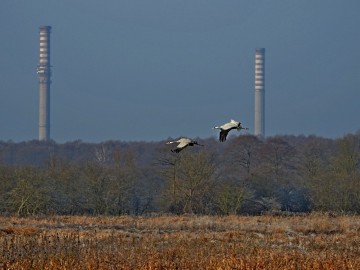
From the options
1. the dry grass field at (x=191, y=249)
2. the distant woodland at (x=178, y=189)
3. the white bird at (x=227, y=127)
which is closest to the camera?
the white bird at (x=227, y=127)

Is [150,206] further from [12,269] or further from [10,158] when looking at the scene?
[10,158]

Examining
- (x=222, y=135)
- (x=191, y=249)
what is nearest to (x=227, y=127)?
(x=222, y=135)

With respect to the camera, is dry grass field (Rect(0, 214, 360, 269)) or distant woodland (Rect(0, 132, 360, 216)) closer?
dry grass field (Rect(0, 214, 360, 269))

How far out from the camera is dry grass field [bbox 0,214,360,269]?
1577 cm

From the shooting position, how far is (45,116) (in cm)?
19512

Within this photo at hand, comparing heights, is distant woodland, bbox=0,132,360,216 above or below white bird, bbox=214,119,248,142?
below

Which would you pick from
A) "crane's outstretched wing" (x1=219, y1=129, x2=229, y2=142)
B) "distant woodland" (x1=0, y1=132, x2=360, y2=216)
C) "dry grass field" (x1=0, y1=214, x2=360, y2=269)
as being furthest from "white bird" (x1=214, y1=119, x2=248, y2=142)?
"distant woodland" (x1=0, y1=132, x2=360, y2=216)

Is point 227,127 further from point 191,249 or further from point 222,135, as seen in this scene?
point 191,249

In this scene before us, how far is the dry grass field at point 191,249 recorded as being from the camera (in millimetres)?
15773

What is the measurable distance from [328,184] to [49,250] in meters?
35.5

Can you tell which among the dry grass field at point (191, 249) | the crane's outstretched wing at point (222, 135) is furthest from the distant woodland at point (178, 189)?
the crane's outstretched wing at point (222, 135)

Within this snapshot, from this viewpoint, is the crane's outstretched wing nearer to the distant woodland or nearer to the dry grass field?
the dry grass field

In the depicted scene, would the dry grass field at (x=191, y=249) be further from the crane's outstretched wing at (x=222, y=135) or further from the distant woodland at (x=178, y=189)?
the distant woodland at (x=178, y=189)

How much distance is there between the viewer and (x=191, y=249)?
69.7 ft
